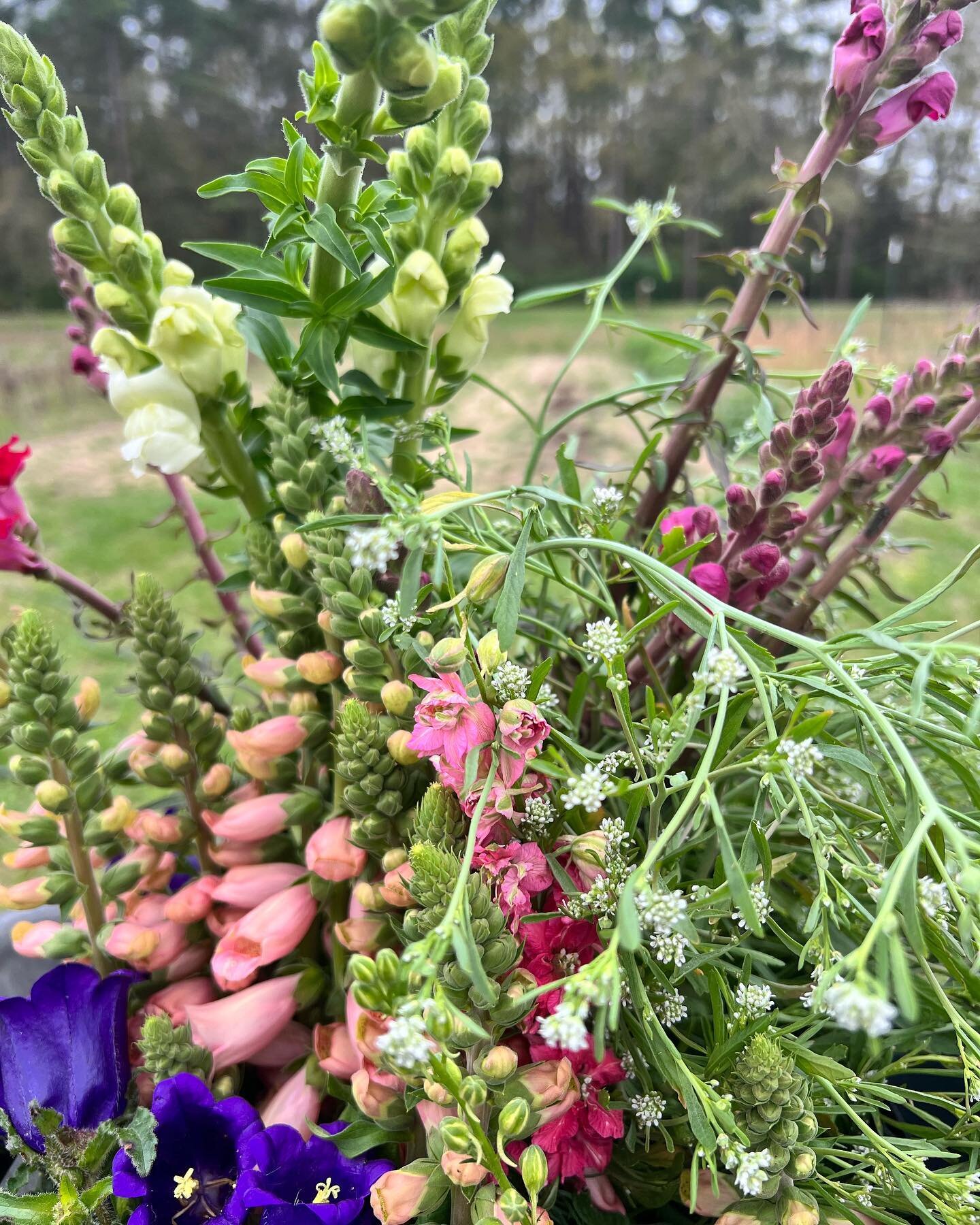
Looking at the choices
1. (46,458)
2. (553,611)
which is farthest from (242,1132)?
(46,458)

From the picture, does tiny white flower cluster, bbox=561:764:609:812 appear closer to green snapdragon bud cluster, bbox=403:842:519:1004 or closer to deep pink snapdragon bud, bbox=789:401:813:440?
green snapdragon bud cluster, bbox=403:842:519:1004

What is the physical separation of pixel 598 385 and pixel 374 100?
4.14 metres

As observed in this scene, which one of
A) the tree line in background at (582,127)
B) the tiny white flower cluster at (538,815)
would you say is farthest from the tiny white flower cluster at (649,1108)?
the tree line in background at (582,127)

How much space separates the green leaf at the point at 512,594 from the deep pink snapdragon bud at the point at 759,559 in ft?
0.38

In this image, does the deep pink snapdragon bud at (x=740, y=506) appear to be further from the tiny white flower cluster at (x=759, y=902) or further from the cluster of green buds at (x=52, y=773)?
the cluster of green buds at (x=52, y=773)

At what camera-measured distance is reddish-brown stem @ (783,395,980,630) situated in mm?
461

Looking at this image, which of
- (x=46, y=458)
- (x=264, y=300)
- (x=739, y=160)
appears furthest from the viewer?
(x=739, y=160)

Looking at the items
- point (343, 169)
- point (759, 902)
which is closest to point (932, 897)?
point (759, 902)

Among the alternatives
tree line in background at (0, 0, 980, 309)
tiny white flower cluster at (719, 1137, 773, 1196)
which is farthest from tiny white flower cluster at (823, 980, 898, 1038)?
tree line in background at (0, 0, 980, 309)

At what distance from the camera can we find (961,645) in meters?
0.31

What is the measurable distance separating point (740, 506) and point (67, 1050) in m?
0.39

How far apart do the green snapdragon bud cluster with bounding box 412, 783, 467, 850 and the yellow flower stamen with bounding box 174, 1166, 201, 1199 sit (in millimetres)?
165

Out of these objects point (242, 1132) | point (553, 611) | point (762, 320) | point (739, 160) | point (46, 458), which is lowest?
point (46, 458)

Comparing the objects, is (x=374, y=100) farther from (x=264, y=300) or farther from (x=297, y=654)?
(x=297, y=654)
